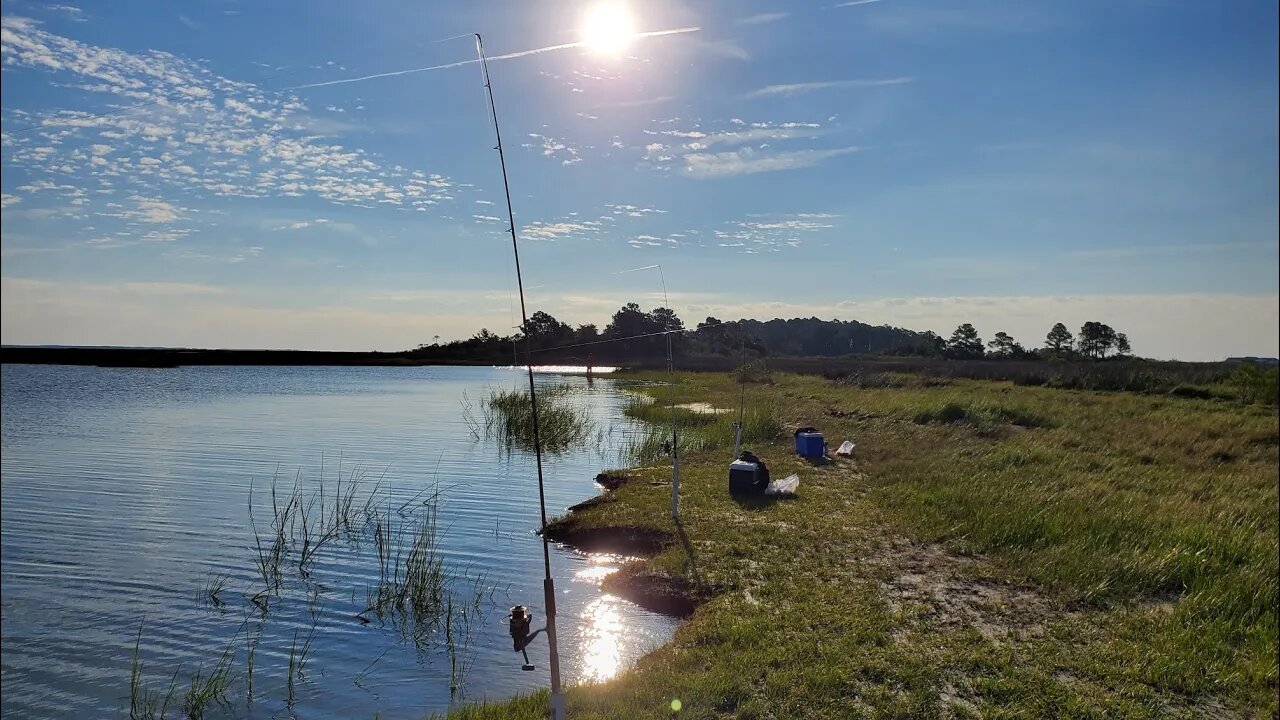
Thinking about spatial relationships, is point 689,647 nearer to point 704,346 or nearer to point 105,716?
point 105,716

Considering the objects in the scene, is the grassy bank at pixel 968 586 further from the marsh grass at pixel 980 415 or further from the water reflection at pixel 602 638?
the marsh grass at pixel 980 415

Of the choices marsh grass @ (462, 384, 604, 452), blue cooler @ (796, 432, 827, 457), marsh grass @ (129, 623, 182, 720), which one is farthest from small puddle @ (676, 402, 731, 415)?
marsh grass @ (129, 623, 182, 720)

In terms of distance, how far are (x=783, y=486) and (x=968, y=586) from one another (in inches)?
260

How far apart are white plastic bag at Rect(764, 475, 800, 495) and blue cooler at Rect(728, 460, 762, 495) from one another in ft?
1.03

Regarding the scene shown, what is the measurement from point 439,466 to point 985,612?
1922 centimetres

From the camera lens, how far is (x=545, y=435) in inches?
1208

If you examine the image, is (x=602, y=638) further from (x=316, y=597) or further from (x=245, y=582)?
(x=245, y=582)

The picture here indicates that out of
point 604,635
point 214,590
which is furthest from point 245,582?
point 604,635

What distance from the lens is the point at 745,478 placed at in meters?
16.8

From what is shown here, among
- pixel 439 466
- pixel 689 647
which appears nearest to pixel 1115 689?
pixel 689 647

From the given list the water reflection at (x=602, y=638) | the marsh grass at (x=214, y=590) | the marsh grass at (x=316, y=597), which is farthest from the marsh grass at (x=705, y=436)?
the marsh grass at (x=214, y=590)

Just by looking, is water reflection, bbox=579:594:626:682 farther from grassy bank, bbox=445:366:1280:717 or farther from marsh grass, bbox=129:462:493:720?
marsh grass, bbox=129:462:493:720

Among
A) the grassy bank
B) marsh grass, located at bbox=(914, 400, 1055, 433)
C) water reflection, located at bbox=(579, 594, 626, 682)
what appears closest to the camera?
the grassy bank

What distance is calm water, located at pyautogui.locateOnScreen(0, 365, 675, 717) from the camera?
8648 millimetres
